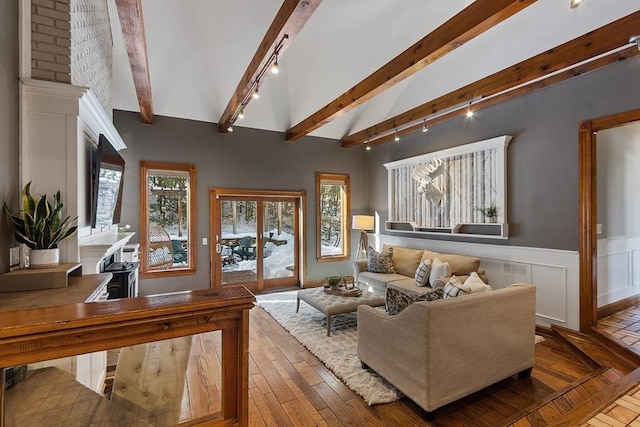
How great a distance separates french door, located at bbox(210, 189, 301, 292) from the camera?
18.6 ft

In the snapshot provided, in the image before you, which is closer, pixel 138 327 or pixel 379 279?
pixel 138 327

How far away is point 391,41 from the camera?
174 inches

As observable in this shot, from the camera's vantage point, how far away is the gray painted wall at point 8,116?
1.85m

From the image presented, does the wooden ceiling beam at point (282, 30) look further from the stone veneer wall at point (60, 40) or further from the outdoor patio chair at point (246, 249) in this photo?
the outdoor patio chair at point (246, 249)

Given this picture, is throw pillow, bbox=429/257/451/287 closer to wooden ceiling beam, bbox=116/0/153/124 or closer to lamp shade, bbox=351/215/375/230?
lamp shade, bbox=351/215/375/230

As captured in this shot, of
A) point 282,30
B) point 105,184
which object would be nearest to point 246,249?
point 105,184

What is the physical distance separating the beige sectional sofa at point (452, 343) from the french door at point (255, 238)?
3.66 meters

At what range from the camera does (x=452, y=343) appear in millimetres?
2238

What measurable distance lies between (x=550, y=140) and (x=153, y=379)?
15.6 ft

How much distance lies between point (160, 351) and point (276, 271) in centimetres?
525

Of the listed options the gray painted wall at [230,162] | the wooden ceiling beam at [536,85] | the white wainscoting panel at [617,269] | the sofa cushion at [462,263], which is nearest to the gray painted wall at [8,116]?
the gray painted wall at [230,162]

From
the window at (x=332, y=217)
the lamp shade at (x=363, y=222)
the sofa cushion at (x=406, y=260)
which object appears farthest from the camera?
the window at (x=332, y=217)

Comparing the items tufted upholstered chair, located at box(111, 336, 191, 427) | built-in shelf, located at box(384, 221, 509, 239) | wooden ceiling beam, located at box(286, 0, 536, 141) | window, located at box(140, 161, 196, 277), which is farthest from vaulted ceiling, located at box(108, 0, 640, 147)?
tufted upholstered chair, located at box(111, 336, 191, 427)

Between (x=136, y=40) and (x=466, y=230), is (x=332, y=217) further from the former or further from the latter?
(x=136, y=40)
